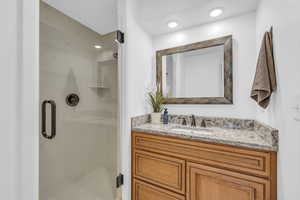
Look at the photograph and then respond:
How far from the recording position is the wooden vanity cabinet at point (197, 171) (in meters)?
0.90

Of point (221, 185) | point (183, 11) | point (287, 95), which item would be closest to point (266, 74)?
point (287, 95)

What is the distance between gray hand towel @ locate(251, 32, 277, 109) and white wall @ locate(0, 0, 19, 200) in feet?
4.56

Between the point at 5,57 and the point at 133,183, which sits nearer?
the point at 5,57

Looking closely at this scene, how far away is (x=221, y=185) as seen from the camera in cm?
102

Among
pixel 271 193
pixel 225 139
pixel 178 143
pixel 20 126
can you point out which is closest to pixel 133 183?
pixel 178 143

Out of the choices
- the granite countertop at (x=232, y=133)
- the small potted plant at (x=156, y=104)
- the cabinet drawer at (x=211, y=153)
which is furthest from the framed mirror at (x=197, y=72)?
the cabinet drawer at (x=211, y=153)

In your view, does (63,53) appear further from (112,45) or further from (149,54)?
(149,54)

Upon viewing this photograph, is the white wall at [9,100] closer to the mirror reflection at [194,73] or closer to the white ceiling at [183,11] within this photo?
the white ceiling at [183,11]

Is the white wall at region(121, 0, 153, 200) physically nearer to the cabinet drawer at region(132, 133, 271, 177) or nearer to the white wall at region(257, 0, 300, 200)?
the cabinet drawer at region(132, 133, 271, 177)

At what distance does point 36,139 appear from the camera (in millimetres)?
603

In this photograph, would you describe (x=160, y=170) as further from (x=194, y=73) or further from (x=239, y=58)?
(x=239, y=58)

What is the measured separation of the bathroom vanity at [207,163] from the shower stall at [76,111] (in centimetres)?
45

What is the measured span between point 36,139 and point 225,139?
114cm

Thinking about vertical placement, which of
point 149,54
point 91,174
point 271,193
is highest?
point 149,54
